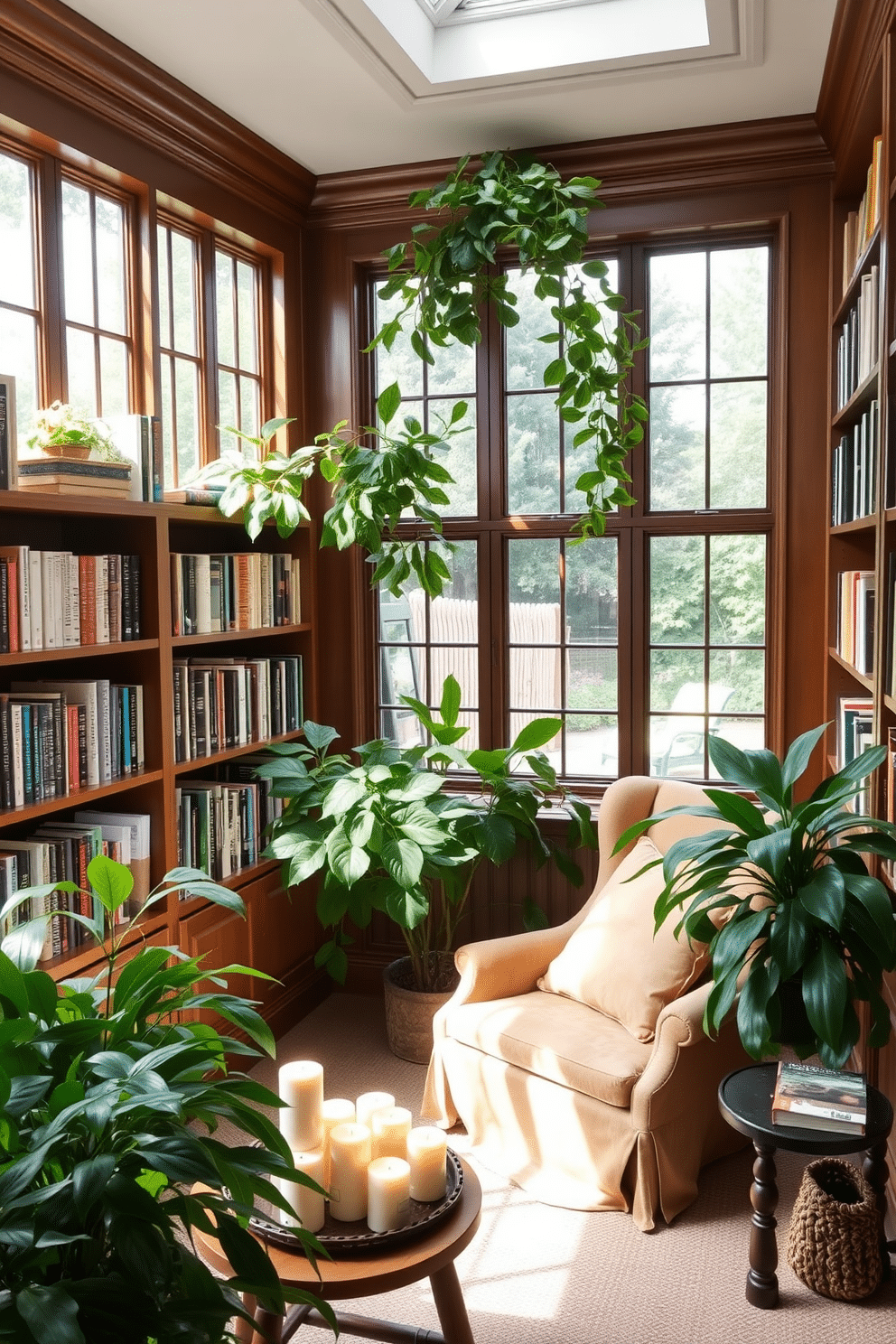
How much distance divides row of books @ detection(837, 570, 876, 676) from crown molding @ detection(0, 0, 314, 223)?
7.63 ft

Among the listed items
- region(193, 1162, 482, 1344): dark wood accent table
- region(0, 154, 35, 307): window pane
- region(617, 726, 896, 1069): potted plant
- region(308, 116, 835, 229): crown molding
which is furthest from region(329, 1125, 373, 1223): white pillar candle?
region(308, 116, 835, 229): crown molding

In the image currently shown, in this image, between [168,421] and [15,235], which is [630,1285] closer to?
[168,421]

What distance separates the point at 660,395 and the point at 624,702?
3.58 feet

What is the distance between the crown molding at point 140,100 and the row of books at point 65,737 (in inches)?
61.1

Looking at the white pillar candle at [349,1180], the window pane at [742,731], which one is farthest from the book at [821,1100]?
the window pane at [742,731]

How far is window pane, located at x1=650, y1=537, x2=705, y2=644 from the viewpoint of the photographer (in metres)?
4.03

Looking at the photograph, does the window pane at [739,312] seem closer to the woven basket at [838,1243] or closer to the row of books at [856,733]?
the row of books at [856,733]

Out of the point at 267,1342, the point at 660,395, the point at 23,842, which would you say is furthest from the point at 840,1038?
A: the point at 660,395

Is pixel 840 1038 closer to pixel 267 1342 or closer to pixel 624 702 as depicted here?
pixel 267 1342

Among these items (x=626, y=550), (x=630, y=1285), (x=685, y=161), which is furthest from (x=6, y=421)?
(x=630, y=1285)

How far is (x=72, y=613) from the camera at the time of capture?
2980 mm

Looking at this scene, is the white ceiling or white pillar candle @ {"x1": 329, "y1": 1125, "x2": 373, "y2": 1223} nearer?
white pillar candle @ {"x1": 329, "y1": 1125, "x2": 373, "y2": 1223}

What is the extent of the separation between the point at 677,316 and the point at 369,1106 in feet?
9.36

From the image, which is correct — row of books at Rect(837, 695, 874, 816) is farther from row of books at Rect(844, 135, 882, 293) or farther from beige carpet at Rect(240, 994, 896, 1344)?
row of books at Rect(844, 135, 882, 293)
